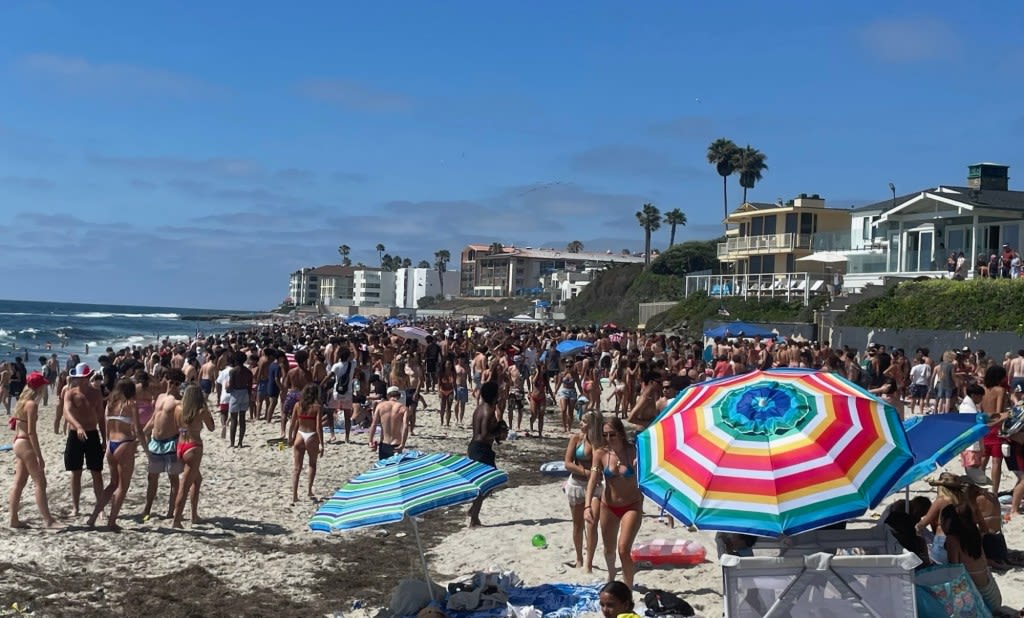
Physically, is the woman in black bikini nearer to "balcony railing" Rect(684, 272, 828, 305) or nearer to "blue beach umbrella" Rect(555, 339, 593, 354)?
"blue beach umbrella" Rect(555, 339, 593, 354)

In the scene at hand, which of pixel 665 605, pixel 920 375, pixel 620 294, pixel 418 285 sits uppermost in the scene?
pixel 418 285

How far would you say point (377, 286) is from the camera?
144125 mm

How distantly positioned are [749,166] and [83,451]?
229 feet

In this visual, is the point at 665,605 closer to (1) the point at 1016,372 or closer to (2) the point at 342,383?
(2) the point at 342,383

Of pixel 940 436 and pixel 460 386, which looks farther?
pixel 460 386

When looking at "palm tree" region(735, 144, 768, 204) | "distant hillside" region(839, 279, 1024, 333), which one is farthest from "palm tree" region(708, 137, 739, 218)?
"distant hillside" region(839, 279, 1024, 333)

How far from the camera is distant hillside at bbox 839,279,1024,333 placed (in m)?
23.6

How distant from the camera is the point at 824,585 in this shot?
449cm

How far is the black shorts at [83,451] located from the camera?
8.77 metres

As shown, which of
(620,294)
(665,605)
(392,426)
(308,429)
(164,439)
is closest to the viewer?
(665,605)

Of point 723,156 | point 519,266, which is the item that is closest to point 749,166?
point 723,156

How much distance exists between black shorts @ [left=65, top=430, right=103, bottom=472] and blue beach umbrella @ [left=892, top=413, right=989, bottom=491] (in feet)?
23.0

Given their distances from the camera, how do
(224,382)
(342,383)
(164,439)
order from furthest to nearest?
(224,382) → (342,383) → (164,439)

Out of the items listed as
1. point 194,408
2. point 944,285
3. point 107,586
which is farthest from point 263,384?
point 944,285
